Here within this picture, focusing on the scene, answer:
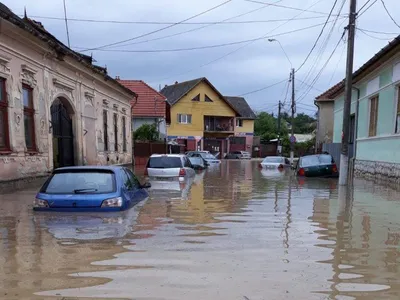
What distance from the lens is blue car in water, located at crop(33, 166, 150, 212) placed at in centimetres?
645

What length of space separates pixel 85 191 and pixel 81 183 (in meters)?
0.25

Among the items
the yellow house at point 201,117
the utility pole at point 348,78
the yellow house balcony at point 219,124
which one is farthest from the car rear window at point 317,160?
the yellow house balcony at point 219,124

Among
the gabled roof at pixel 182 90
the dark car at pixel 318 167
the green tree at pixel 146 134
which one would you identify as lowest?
the dark car at pixel 318 167

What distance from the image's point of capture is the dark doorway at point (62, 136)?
15258 millimetres

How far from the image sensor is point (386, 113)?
49.1ft

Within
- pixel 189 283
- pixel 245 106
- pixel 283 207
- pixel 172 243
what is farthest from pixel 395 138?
pixel 245 106

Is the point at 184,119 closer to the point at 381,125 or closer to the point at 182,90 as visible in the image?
the point at 182,90

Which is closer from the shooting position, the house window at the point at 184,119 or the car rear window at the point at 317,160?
the car rear window at the point at 317,160

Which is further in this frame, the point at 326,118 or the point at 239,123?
the point at 239,123

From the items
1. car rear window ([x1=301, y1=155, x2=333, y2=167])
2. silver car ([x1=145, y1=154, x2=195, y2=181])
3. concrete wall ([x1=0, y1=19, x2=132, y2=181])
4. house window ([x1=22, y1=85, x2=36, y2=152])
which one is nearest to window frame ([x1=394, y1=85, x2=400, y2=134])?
car rear window ([x1=301, y1=155, x2=333, y2=167])

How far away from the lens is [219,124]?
55594 millimetres

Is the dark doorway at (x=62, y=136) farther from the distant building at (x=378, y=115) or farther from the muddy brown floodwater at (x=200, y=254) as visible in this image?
the distant building at (x=378, y=115)

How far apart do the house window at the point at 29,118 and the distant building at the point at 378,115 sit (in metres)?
12.3

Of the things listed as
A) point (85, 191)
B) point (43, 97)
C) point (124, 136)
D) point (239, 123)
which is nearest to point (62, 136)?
point (43, 97)
